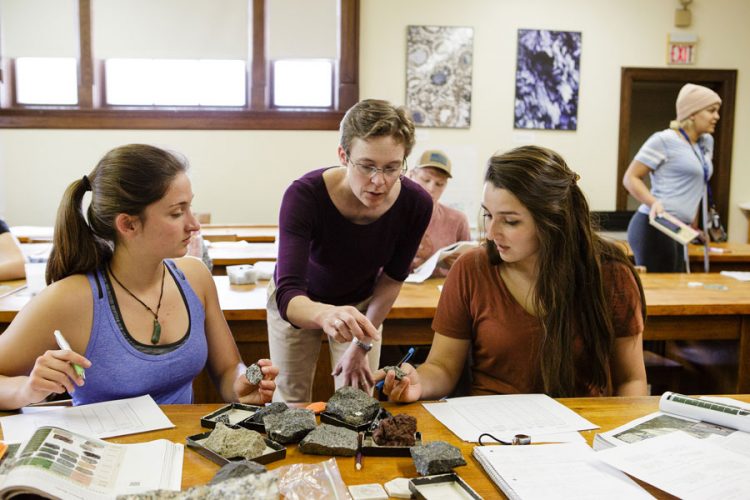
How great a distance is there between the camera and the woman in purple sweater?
1.70 meters

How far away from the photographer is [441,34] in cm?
572

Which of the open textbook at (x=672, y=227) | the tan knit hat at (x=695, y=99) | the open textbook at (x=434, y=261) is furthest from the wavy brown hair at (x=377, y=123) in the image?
the tan knit hat at (x=695, y=99)

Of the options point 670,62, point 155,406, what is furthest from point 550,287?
point 670,62

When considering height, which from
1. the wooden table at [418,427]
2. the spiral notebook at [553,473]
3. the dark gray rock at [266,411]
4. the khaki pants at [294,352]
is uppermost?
the dark gray rock at [266,411]

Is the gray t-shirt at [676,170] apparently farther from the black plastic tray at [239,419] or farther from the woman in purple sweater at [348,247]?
the black plastic tray at [239,419]

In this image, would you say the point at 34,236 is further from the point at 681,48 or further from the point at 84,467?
the point at 681,48

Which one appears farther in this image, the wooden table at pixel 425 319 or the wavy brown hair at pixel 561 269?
the wooden table at pixel 425 319

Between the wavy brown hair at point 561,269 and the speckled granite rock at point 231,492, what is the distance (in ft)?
3.00

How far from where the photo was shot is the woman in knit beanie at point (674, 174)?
3818mm

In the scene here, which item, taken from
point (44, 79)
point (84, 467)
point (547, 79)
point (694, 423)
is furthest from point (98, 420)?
point (547, 79)

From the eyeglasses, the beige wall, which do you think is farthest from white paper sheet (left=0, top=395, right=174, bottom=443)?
the beige wall

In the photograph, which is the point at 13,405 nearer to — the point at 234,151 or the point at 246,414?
the point at 246,414

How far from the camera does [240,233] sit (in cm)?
484

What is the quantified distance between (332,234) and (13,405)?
991 millimetres
